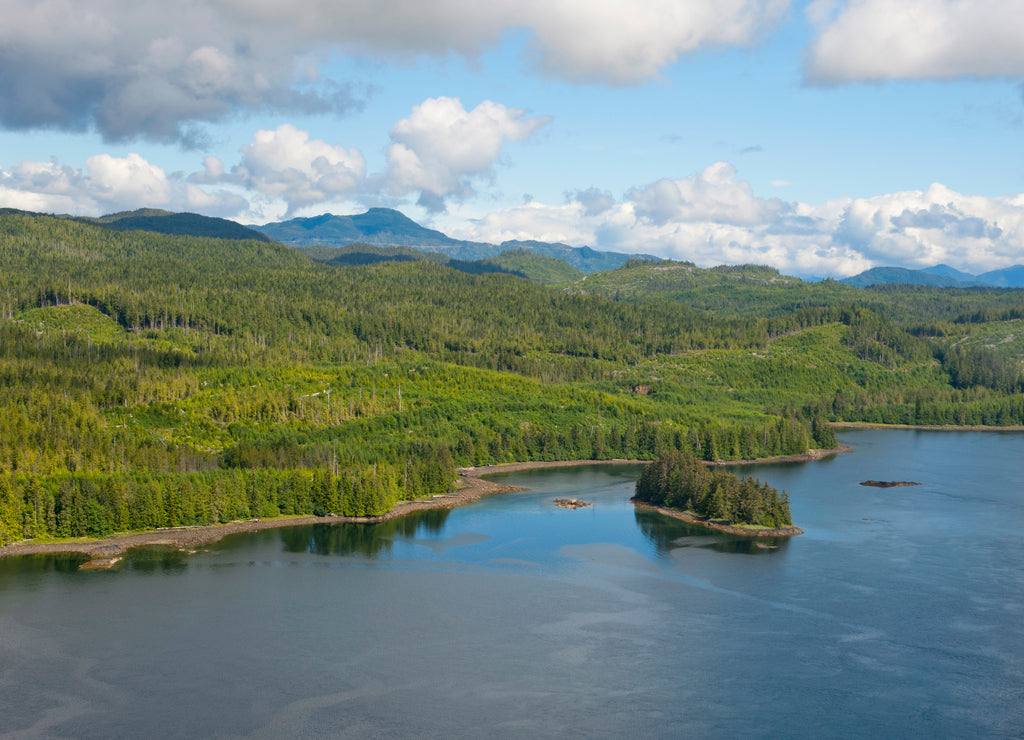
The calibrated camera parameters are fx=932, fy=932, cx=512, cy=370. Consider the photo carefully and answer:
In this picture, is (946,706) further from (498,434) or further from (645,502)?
(498,434)

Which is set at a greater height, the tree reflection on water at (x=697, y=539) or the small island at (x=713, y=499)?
the small island at (x=713, y=499)

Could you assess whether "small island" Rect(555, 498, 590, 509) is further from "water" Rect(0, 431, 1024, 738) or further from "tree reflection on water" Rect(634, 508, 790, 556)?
"water" Rect(0, 431, 1024, 738)

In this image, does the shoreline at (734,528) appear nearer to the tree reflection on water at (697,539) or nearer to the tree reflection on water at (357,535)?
the tree reflection on water at (697,539)

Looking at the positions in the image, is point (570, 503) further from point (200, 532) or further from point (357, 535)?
point (200, 532)

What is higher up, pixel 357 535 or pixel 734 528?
pixel 357 535

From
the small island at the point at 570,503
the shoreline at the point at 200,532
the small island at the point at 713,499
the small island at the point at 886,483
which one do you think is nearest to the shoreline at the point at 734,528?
the small island at the point at 713,499

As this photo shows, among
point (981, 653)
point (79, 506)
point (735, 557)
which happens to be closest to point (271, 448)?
point (79, 506)

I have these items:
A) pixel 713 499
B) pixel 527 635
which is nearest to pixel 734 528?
pixel 713 499

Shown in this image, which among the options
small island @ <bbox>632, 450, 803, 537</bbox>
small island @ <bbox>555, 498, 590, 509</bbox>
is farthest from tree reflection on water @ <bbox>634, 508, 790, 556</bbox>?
small island @ <bbox>555, 498, 590, 509</bbox>
